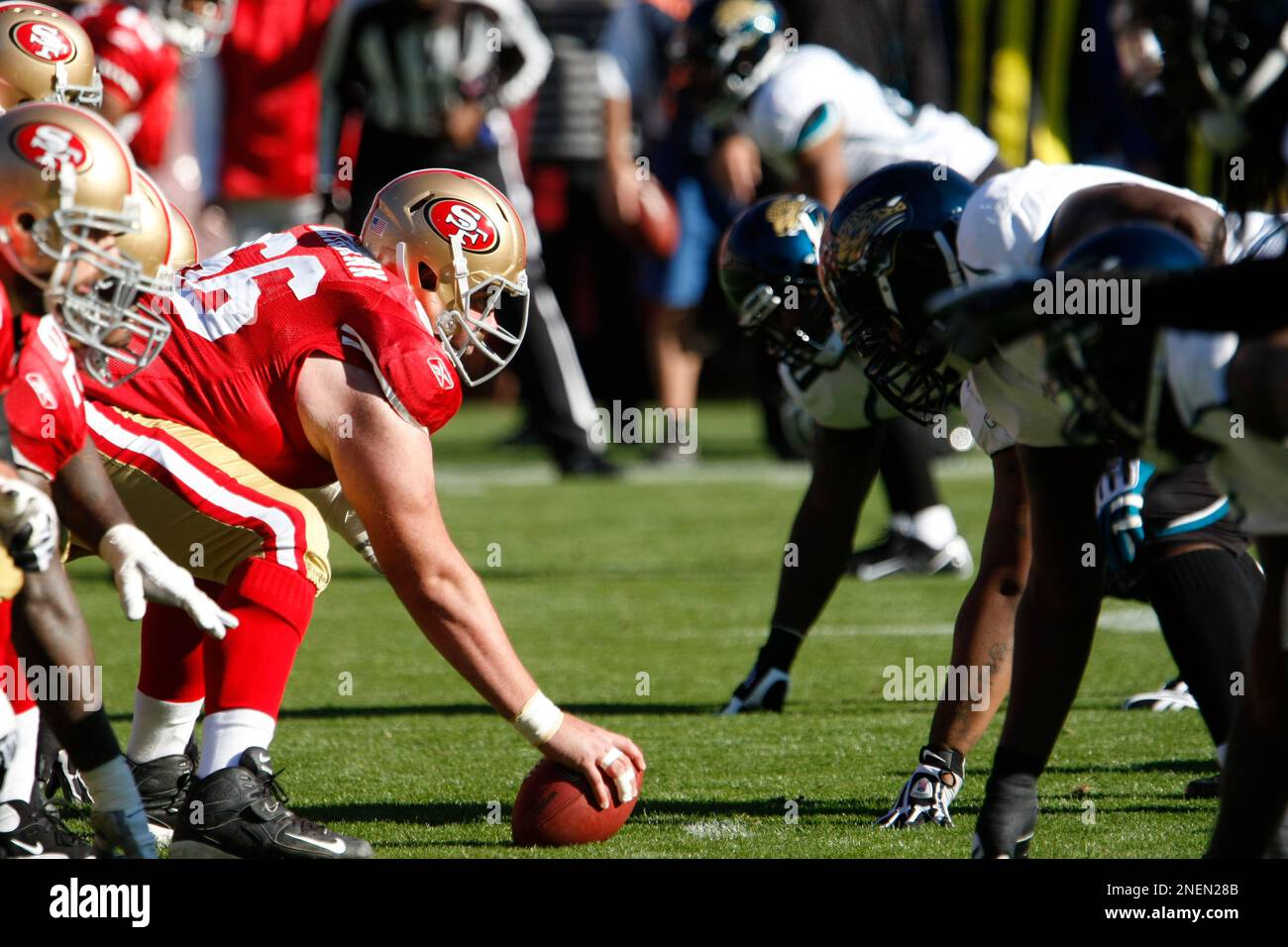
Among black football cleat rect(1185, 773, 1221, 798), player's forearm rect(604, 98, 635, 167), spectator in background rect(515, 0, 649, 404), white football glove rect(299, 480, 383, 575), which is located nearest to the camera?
black football cleat rect(1185, 773, 1221, 798)

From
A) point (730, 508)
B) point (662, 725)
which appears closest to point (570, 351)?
point (730, 508)

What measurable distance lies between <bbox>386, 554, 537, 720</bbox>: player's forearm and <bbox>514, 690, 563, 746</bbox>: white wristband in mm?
18

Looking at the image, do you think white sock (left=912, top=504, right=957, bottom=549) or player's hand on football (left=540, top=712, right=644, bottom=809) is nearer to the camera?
player's hand on football (left=540, top=712, right=644, bottom=809)

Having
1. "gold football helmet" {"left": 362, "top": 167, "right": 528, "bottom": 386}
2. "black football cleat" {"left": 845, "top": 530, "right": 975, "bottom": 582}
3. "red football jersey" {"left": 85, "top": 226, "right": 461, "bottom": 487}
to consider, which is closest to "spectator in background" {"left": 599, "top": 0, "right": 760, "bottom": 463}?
"black football cleat" {"left": 845, "top": 530, "right": 975, "bottom": 582}

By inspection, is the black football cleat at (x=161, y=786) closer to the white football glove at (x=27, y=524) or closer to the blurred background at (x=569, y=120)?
the white football glove at (x=27, y=524)

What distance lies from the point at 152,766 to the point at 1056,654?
6.09ft

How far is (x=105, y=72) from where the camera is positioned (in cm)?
632

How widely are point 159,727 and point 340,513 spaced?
60 cm

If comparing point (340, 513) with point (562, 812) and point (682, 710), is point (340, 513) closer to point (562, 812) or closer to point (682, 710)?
point (562, 812)

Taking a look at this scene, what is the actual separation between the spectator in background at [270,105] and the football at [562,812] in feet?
21.3

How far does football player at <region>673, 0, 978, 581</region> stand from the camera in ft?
18.5

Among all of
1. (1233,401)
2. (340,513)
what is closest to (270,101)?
(340,513)

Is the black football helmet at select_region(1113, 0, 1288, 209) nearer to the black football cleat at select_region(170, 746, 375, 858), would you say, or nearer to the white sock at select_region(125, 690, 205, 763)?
the black football cleat at select_region(170, 746, 375, 858)
